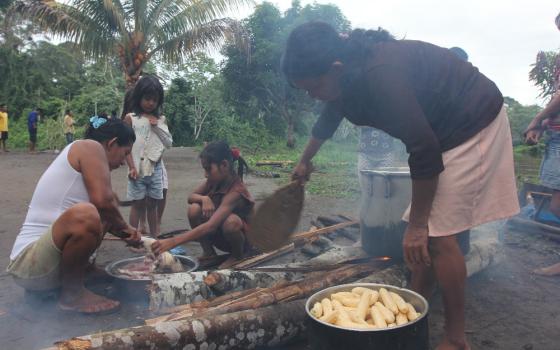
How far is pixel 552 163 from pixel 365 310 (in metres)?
2.73

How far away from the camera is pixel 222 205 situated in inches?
154

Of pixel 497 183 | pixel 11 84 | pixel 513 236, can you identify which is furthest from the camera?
pixel 11 84

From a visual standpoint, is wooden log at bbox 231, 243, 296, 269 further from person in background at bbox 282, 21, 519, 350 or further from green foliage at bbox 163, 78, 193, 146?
green foliage at bbox 163, 78, 193, 146

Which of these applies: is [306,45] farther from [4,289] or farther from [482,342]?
[4,289]

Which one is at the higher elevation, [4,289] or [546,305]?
[546,305]

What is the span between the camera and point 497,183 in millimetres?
2465

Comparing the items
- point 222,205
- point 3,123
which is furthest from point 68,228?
point 3,123

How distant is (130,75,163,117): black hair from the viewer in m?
4.75

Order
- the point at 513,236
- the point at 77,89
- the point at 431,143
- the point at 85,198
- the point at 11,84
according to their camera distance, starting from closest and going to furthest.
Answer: the point at 431,143 < the point at 85,198 < the point at 513,236 < the point at 11,84 < the point at 77,89

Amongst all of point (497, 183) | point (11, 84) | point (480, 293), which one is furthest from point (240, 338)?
point (11, 84)

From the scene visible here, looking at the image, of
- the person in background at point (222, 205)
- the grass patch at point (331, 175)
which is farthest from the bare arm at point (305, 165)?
the grass patch at point (331, 175)

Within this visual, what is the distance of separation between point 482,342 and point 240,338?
149 cm

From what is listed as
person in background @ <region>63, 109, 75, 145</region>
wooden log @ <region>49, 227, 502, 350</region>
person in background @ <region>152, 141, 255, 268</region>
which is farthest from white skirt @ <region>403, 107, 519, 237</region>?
person in background @ <region>63, 109, 75, 145</region>

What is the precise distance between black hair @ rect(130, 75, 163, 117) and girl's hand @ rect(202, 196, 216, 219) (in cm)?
145
